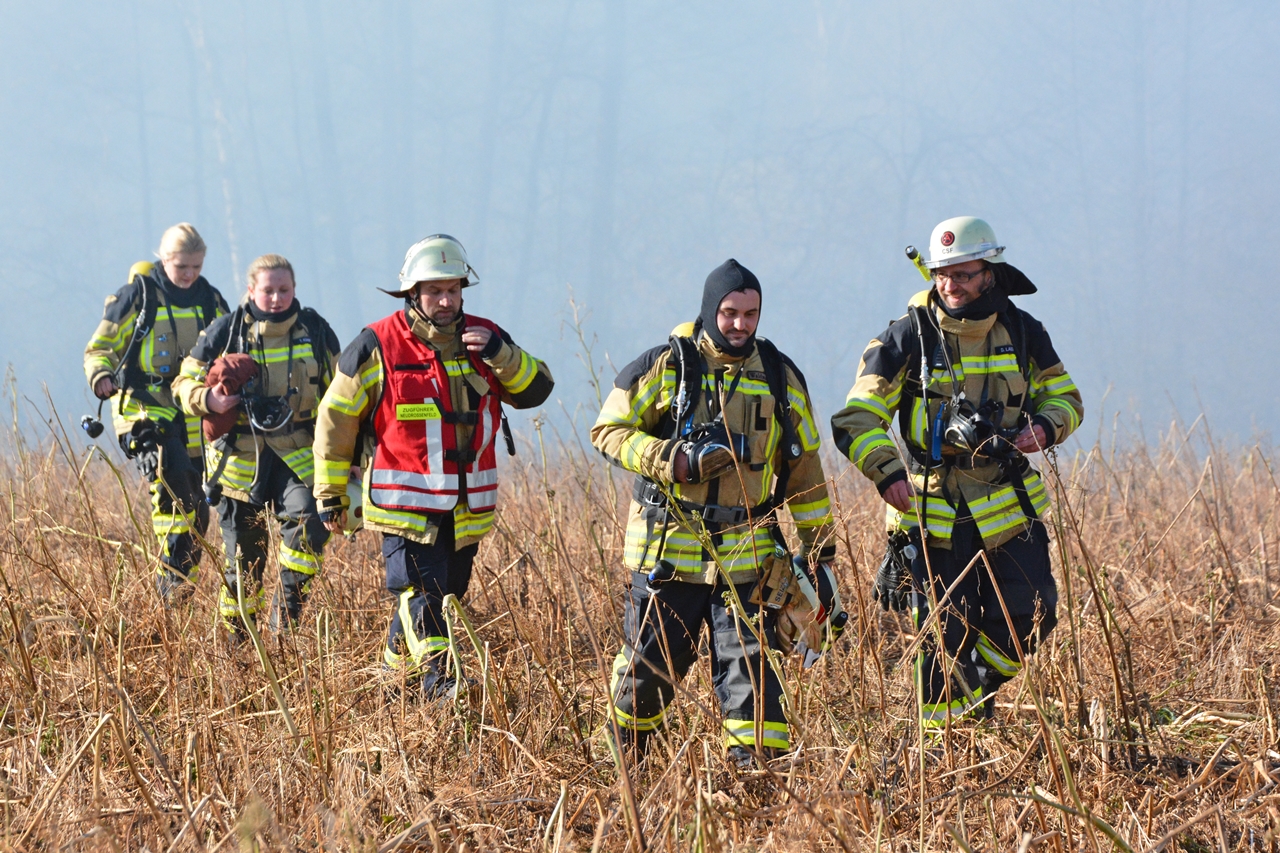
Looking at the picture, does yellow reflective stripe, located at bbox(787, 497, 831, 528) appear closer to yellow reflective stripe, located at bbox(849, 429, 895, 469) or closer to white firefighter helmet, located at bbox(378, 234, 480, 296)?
yellow reflective stripe, located at bbox(849, 429, 895, 469)

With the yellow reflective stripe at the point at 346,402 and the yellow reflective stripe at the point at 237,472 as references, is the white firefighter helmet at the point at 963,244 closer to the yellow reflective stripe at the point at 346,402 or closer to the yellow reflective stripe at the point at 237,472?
the yellow reflective stripe at the point at 346,402

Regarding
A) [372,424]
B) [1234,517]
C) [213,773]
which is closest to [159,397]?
[372,424]

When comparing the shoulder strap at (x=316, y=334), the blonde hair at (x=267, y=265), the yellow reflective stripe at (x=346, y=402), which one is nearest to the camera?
the yellow reflective stripe at (x=346, y=402)

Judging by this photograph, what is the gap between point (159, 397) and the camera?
220 inches

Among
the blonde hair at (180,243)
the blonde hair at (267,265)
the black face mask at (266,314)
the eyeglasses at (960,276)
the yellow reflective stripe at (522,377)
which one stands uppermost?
the blonde hair at (180,243)

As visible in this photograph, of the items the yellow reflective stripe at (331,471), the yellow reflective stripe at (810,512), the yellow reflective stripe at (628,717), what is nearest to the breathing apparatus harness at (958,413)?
the yellow reflective stripe at (810,512)

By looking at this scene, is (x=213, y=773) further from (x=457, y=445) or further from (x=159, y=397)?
(x=159, y=397)

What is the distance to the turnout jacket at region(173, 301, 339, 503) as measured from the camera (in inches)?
193

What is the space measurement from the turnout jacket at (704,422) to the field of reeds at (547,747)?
0.89ft

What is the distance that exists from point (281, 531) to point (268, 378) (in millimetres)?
696

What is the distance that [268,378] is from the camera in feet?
16.1

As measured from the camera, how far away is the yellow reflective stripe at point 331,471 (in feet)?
12.9

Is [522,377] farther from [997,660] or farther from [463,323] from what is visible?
[997,660]

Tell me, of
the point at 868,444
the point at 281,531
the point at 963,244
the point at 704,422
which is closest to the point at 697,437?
the point at 704,422
